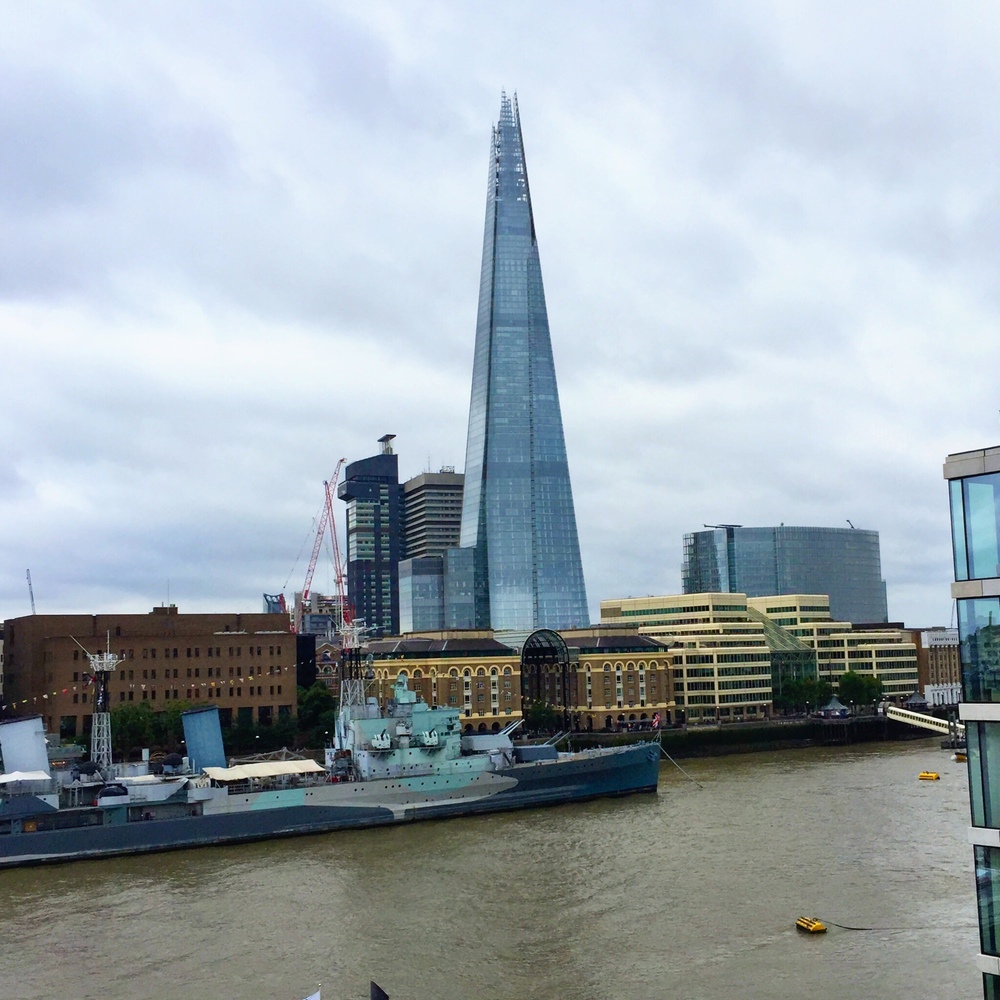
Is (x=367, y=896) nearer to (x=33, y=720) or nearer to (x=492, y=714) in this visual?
(x=33, y=720)

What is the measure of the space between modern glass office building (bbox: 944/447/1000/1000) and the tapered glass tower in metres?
116

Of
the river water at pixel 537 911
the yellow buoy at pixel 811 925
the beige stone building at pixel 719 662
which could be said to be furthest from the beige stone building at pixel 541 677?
the yellow buoy at pixel 811 925

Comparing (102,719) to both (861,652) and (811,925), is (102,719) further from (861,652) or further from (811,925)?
(861,652)

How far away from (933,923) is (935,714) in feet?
253

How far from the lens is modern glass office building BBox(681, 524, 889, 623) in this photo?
552ft

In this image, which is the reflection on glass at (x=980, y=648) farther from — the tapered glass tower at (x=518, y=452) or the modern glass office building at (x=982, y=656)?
the tapered glass tower at (x=518, y=452)

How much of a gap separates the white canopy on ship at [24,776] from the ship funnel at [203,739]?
772 cm

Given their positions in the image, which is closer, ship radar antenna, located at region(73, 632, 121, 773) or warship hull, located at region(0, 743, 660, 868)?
warship hull, located at region(0, 743, 660, 868)

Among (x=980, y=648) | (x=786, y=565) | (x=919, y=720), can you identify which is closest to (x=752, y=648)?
(x=919, y=720)

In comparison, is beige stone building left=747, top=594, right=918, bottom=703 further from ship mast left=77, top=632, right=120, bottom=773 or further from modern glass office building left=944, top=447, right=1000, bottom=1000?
modern glass office building left=944, top=447, right=1000, bottom=1000

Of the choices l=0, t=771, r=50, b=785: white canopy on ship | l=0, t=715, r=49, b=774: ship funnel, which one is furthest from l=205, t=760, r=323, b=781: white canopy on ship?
l=0, t=715, r=49, b=774: ship funnel

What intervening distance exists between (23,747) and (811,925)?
112ft

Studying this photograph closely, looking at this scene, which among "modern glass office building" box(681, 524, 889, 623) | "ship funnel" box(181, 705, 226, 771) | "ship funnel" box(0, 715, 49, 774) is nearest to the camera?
"ship funnel" box(0, 715, 49, 774)

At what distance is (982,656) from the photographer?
Result: 546 inches
